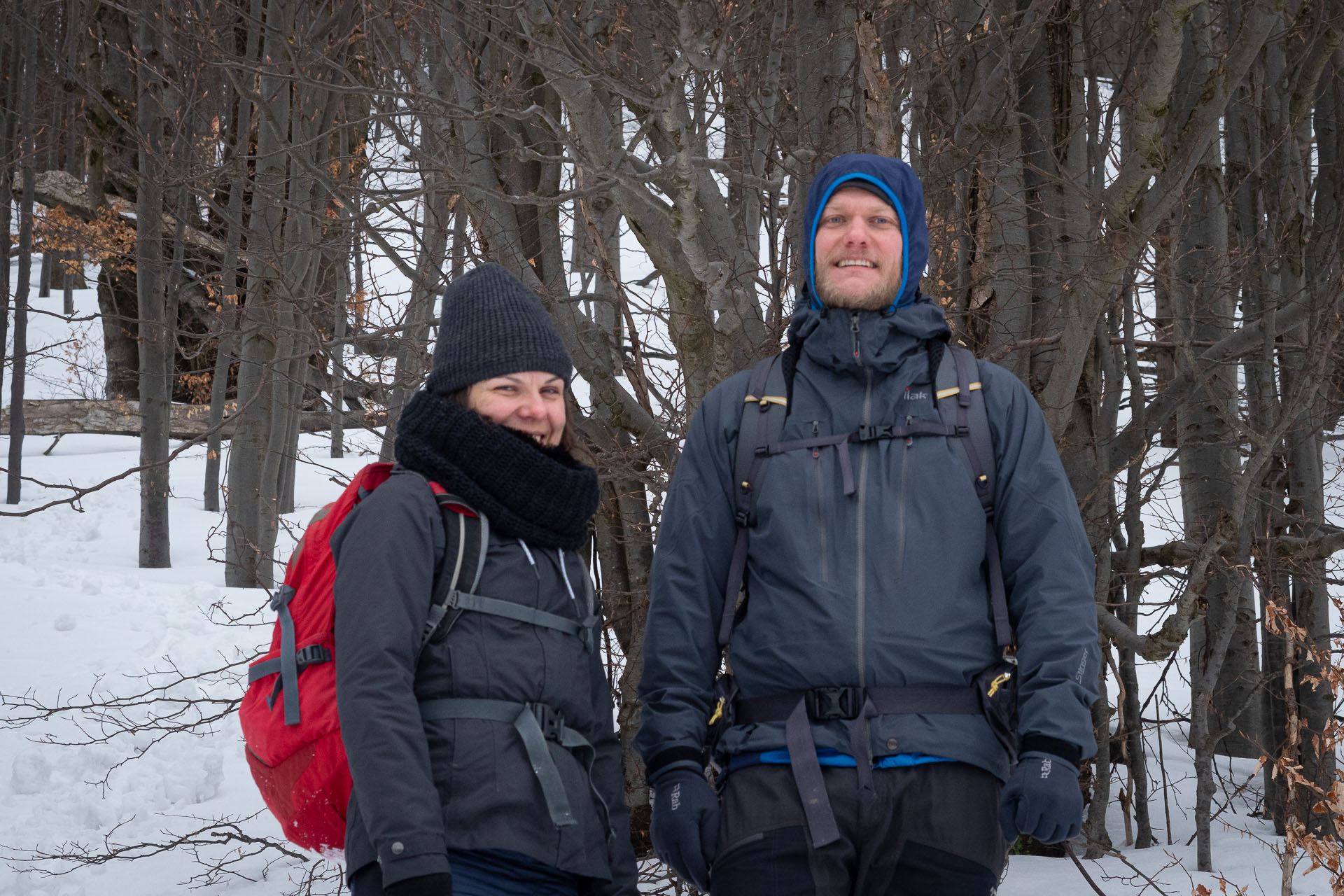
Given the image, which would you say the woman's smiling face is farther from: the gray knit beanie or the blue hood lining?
the blue hood lining

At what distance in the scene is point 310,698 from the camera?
213cm

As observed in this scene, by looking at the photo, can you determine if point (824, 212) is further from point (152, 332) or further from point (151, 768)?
point (152, 332)

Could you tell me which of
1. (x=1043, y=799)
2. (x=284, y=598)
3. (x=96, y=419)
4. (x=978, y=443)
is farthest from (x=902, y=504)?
(x=96, y=419)

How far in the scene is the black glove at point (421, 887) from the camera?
186 cm

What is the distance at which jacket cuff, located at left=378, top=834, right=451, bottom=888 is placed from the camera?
1861mm

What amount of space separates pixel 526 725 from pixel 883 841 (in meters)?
0.68

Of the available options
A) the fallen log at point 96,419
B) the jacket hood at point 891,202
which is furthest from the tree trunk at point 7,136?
the jacket hood at point 891,202

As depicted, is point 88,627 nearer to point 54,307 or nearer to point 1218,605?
point 1218,605

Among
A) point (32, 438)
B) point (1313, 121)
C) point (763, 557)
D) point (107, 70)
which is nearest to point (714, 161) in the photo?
point (763, 557)

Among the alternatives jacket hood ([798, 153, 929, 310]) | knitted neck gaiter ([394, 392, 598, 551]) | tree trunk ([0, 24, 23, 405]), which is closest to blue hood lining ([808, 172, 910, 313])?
jacket hood ([798, 153, 929, 310])

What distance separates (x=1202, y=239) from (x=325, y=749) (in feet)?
18.7

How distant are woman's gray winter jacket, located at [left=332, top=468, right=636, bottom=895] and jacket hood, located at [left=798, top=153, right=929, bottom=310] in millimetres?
892

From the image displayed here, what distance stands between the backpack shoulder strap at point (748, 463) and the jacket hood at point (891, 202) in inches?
9.4

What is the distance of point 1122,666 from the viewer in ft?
19.5
